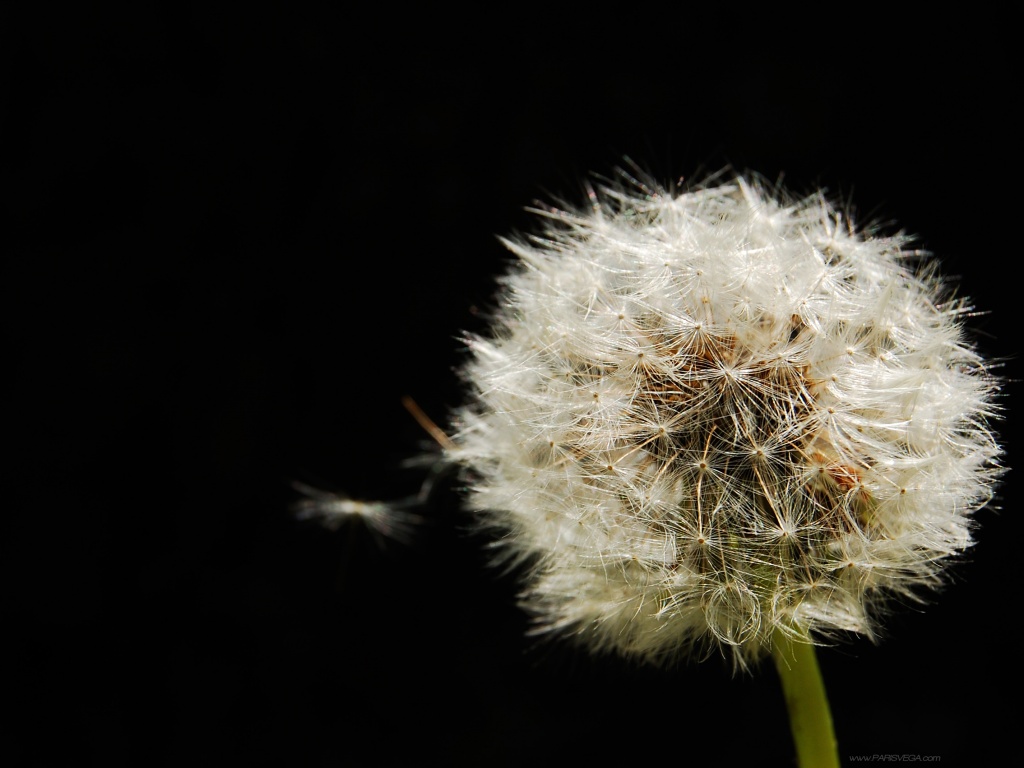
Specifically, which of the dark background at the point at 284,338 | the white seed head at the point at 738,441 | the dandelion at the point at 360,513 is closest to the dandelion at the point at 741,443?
the white seed head at the point at 738,441

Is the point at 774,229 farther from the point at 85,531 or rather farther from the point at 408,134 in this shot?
the point at 85,531

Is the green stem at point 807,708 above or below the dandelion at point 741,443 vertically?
below

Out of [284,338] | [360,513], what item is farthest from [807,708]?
[284,338]

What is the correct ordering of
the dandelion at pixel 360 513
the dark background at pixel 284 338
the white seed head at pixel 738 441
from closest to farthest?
the white seed head at pixel 738 441 → the dandelion at pixel 360 513 → the dark background at pixel 284 338

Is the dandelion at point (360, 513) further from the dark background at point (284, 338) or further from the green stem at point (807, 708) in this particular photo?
the green stem at point (807, 708)

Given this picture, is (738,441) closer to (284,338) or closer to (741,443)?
(741,443)

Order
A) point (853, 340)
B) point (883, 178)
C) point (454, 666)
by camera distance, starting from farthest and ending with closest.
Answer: point (454, 666) → point (883, 178) → point (853, 340)

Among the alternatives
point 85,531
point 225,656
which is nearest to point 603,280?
point 225,656
